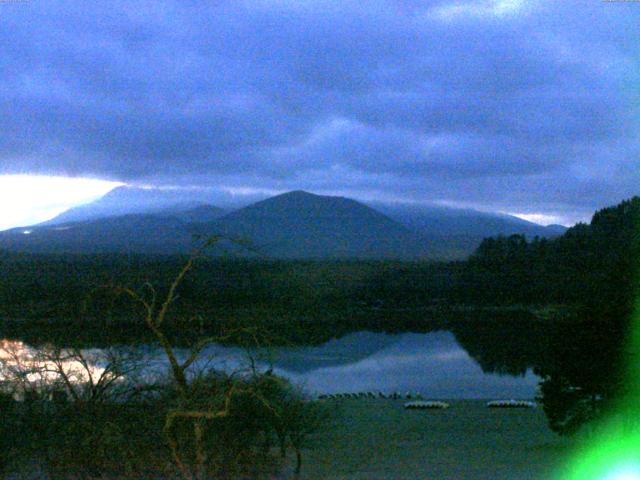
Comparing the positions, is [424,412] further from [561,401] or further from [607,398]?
[607,398]

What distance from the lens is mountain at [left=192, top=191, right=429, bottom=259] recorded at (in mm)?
128500

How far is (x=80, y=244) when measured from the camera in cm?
9069

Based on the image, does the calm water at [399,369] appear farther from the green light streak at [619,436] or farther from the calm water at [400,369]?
the green light streak at [619,436]

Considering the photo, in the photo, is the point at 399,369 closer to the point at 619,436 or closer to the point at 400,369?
the point at 400,369

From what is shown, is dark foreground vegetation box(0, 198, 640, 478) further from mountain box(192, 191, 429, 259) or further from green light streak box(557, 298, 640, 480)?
mountain box(192, 191, 429, 259)

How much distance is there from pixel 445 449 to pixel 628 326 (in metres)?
6.24

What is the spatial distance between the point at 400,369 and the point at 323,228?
4311 inches

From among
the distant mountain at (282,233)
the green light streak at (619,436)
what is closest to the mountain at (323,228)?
the distant mountain at (282,233)

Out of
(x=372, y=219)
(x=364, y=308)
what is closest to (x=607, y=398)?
(x=364, y=308)

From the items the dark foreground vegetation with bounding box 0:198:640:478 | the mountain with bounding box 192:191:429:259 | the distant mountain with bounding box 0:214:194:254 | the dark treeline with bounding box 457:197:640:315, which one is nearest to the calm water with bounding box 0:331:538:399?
the dark foreground vegetation with bounding box 0:198:640:478

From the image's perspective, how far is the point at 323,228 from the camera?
15538cm

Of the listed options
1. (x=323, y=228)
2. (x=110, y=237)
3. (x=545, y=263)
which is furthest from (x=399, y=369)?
(x=323, y=228)

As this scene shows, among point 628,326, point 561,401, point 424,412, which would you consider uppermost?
point 628,326

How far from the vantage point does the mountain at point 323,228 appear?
128500 millimetres
